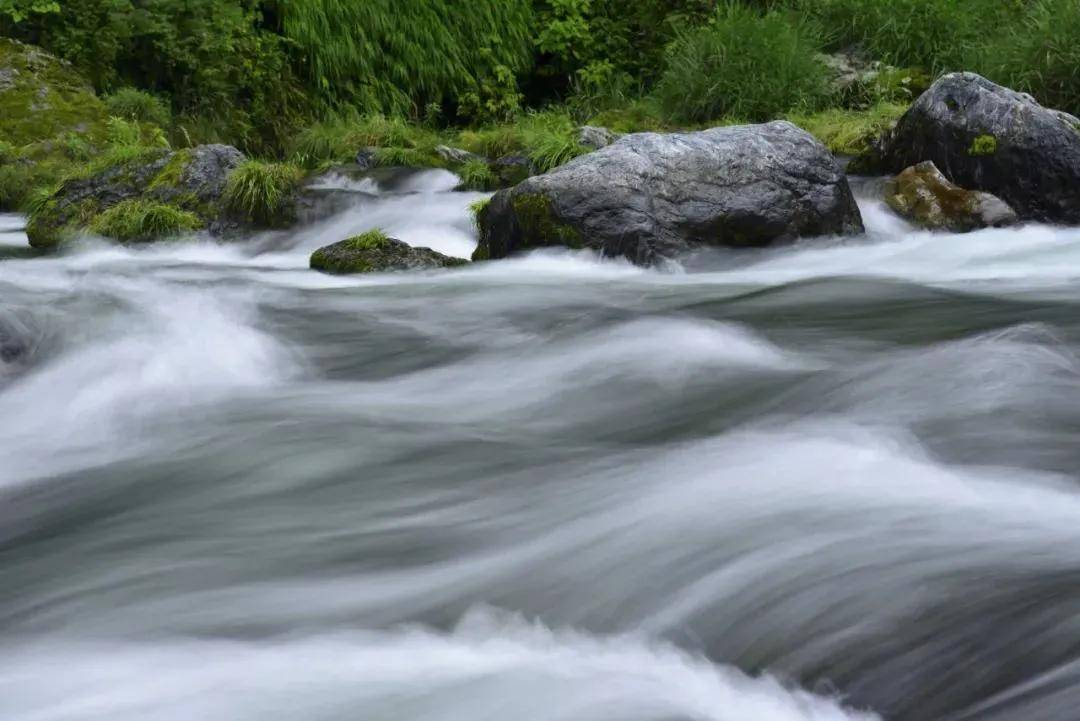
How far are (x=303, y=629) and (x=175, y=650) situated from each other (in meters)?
0.24

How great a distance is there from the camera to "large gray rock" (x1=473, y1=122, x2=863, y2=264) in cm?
580

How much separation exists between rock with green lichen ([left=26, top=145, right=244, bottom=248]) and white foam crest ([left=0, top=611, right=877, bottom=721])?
222 inches

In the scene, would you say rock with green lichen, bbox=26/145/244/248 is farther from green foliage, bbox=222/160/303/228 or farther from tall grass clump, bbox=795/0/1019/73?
tall grass clump, bbox=795/0/1019/73

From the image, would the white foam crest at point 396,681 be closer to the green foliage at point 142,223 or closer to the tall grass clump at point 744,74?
the green foliage at point 142,223

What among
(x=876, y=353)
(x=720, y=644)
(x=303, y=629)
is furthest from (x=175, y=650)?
(x=876, y=353)

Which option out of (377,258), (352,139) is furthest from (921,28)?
(377,258)

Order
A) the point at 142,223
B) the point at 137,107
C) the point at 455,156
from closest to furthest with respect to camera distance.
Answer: the point at 142,223, the point at 455,156, the point at 137,107

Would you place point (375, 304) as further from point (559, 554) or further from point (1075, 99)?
point (1075, 99)

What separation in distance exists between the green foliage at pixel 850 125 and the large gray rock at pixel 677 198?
1.64m

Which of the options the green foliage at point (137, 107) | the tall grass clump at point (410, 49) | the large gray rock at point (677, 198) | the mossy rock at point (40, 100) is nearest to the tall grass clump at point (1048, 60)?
the large gray rock at point (677, 198)

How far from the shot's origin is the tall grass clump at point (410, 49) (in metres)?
11.9

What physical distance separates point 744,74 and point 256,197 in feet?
15.1

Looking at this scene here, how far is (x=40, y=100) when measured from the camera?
984cm

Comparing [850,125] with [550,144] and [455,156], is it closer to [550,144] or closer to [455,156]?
[550,144]
